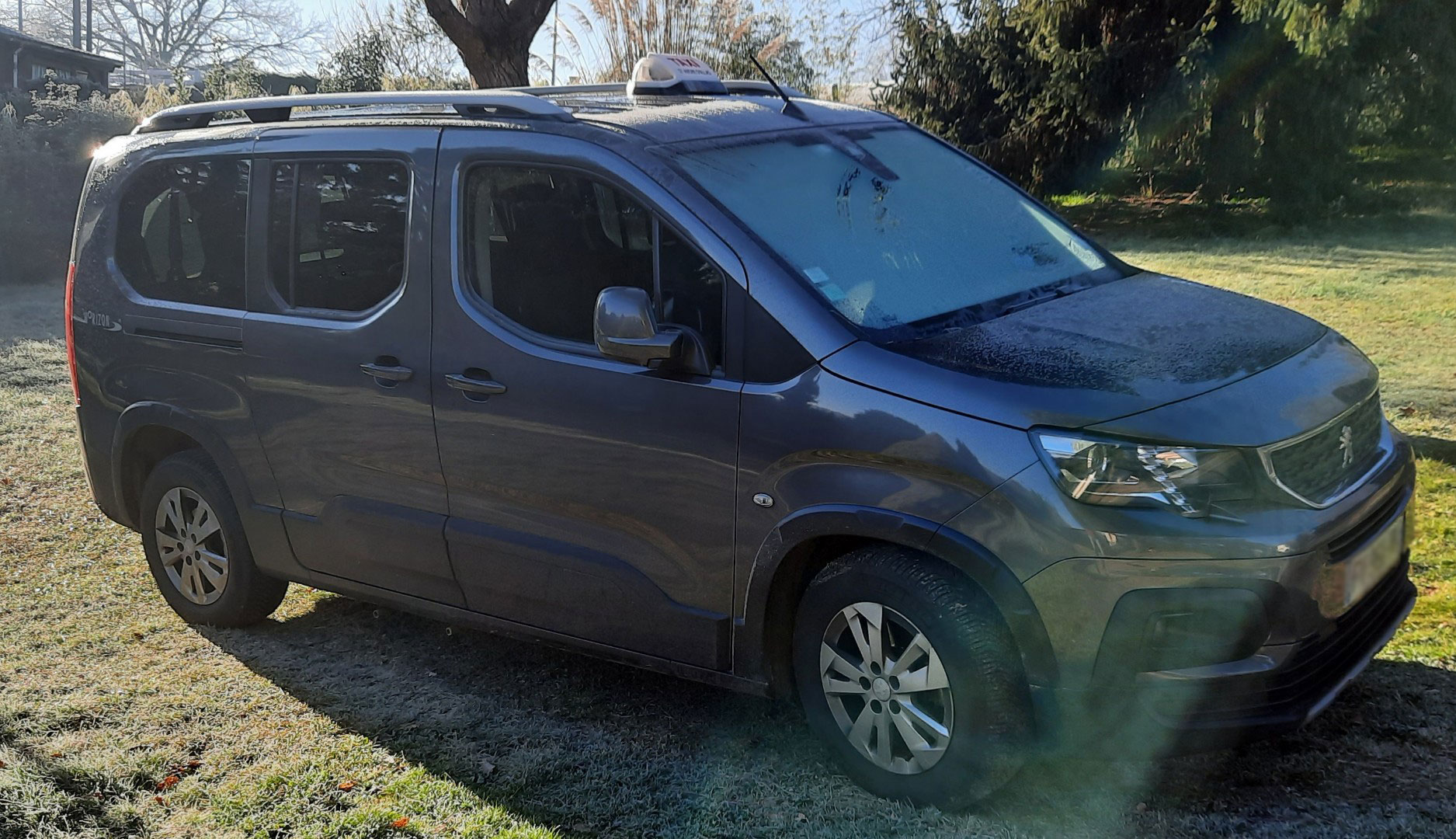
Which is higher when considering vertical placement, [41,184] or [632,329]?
[41,184]

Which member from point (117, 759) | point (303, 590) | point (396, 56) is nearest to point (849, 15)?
point (396, 56)

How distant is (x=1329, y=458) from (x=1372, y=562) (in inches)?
12.6

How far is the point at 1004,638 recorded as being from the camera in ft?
10.7

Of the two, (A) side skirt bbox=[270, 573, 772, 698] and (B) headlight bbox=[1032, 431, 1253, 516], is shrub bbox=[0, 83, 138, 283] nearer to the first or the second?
(A) side skirt bbox=[270, 573, 772, 698]

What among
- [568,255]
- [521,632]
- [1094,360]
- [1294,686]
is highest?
[568,255]

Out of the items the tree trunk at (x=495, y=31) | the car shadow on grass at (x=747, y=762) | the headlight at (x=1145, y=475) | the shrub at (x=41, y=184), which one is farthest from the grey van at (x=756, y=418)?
the shrub at (x=41, y=184)

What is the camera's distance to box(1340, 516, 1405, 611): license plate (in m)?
3.31

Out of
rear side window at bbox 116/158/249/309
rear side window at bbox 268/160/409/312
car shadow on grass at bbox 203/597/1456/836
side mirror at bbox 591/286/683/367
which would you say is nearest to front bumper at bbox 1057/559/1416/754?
car shadow on grass at bbox 203/597/1456/836

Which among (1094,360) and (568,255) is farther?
(568,255)

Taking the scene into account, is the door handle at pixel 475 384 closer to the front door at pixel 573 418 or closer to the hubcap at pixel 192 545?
the front door at pixel 573 418

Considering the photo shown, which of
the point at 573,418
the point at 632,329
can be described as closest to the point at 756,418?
the point at 632,329

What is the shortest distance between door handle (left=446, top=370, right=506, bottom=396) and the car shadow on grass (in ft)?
3.71

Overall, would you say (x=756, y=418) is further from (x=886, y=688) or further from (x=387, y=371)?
(x=387, y=371)

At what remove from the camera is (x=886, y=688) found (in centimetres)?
347
